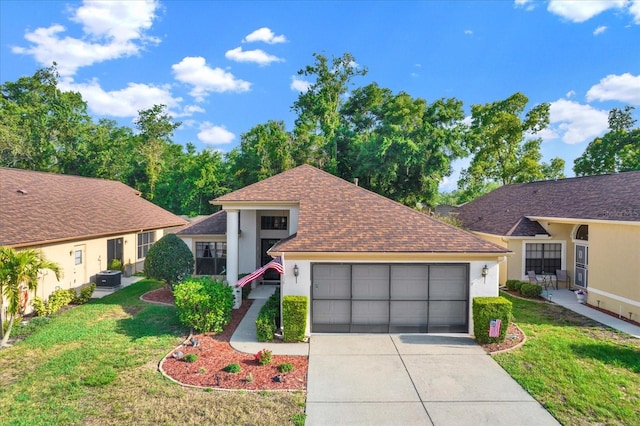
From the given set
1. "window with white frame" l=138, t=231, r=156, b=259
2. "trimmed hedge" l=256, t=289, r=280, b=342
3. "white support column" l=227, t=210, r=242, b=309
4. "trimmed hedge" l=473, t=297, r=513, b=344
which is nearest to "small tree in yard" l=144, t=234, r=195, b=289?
"white support column" l=227, t=210, r=242, b=309

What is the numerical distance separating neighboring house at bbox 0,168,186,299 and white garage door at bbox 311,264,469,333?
36.1 feet

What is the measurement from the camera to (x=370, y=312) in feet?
37.0

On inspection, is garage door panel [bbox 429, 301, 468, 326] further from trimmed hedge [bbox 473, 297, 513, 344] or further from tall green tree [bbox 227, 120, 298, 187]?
tall green tree [bbox 227, 120, 298, 187]

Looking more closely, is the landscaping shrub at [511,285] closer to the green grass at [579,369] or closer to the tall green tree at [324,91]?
the green grass at [579,369]

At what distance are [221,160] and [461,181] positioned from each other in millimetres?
28903

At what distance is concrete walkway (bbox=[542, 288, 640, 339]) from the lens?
11875 millimetres

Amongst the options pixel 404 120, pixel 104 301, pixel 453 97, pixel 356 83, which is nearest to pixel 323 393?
A: pixel 104 301

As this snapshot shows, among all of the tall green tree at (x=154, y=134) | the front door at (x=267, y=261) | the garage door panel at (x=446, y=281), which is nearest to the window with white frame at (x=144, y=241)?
the front door at (x=267, y=261)

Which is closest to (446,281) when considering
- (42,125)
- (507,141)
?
(507,141)

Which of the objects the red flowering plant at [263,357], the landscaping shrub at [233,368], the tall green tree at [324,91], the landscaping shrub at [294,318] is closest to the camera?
the landscaping shrub at [233,368]

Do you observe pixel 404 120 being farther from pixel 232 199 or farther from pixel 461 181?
pixel 232 199

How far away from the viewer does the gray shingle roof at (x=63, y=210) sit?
13784 millimetres

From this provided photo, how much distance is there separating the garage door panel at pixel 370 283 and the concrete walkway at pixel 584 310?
8.27 meters

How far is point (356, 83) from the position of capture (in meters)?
43.1
